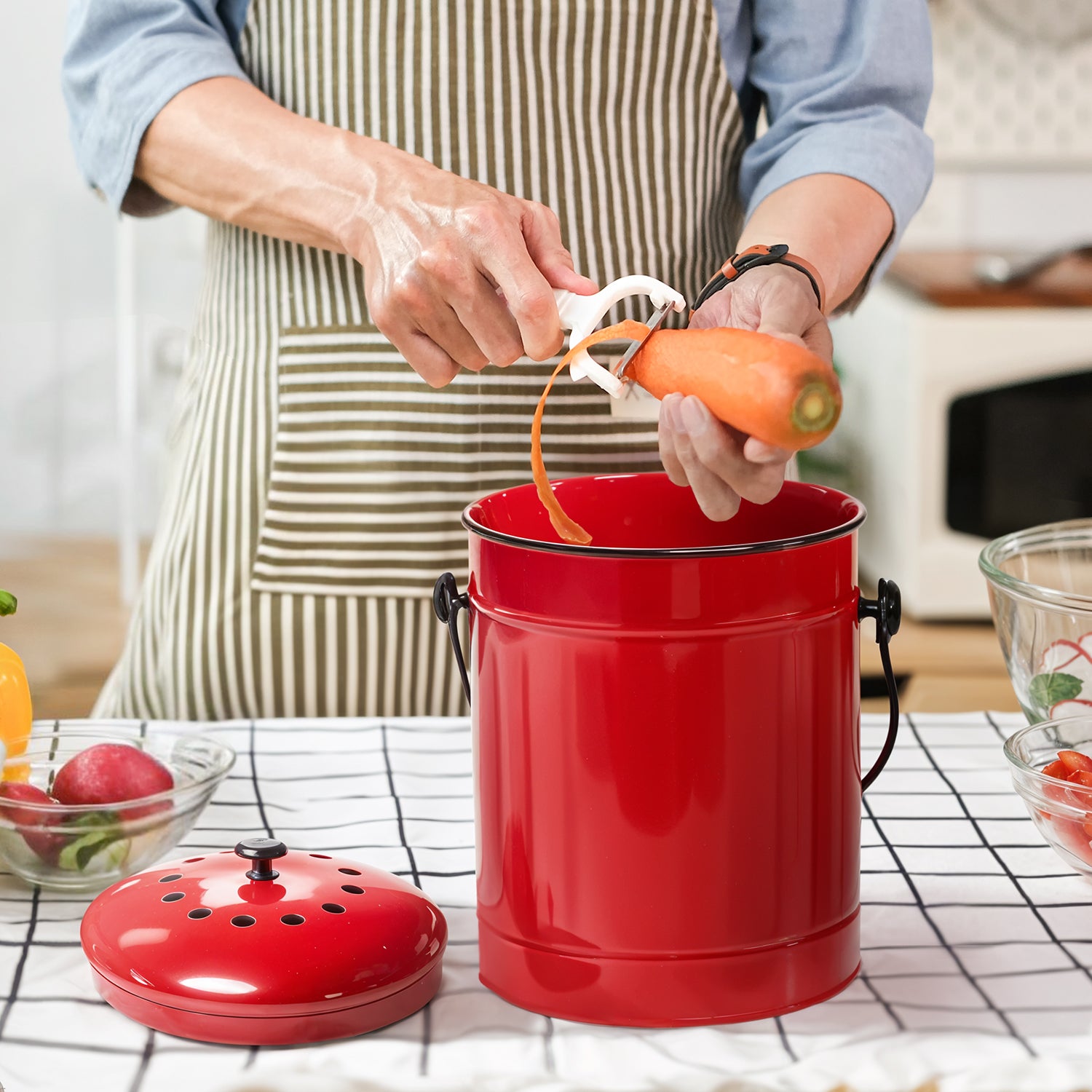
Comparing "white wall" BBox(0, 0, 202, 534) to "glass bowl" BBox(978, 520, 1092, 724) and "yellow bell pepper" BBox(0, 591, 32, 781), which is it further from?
"glass bowl" BBox(978, 520, 1092, 724)

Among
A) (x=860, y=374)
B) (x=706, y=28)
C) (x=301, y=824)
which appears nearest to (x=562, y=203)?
(x=706, y=28)

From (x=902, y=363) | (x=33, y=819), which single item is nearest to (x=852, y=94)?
(x=33, y=819)

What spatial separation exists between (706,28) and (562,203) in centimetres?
17

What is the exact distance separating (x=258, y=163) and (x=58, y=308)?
6.36 feet

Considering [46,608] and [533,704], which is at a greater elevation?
[533,704]

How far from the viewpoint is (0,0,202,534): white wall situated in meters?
2.55

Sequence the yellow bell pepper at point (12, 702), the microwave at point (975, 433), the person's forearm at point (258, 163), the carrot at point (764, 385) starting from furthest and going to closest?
the microwave at point (975, 433), the person's forearm at point (258, 163), the yellow bell pepper at point (12, 702), the carrot at point (764, 385)

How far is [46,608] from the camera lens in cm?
250

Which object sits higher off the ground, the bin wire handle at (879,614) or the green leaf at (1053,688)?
the bin wire handle at (879,614)

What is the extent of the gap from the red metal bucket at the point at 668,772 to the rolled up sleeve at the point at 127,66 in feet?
1.69

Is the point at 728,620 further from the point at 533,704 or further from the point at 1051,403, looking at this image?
the point at 1051,403

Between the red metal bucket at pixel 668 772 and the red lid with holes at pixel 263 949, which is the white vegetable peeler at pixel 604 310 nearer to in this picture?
the red metal bucket at pixel 668 772

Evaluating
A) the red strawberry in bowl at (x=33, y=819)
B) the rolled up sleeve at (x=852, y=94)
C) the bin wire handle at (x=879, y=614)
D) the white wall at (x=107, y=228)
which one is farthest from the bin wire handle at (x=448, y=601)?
the white wall at (x=107, y=228)

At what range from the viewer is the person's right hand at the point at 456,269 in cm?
70
